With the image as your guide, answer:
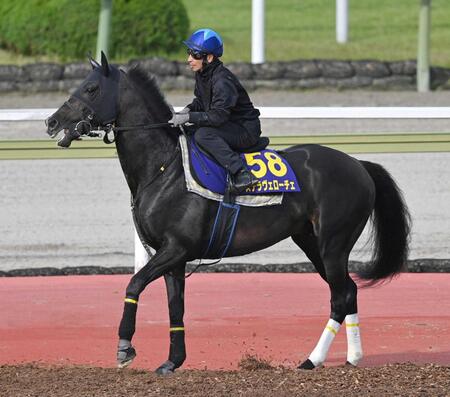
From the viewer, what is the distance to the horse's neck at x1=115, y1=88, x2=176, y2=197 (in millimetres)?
6879

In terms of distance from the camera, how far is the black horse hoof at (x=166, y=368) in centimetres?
670

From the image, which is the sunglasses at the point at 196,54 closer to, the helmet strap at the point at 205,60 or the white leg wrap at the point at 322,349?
the helmet strap at the point at 205,60

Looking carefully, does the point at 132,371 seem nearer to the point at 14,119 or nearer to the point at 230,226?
the point at 230,226

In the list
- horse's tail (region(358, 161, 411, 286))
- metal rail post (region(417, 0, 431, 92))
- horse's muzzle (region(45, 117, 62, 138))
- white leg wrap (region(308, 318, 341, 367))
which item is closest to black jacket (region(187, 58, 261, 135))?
horse's muzzle (region(45, 117, 62, 138))

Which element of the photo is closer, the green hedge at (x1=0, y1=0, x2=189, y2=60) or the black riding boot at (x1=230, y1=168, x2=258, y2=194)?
the black riding boot at (x1=230, y1=168, x2=258, y2=194)

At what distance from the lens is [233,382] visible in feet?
20.5

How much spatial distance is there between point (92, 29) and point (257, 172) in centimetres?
1834

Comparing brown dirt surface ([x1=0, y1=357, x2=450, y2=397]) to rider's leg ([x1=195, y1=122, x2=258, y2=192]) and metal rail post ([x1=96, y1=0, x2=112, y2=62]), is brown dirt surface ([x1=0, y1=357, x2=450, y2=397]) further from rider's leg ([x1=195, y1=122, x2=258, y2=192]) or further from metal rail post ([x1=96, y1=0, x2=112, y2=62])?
metal rail post ([x1=96, y1=0, x2=112, y2=62])

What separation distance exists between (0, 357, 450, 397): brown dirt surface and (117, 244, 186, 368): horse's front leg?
0.44 feet

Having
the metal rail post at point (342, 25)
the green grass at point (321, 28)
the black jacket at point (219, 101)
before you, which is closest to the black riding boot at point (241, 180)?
the black jacket at point (219, 101)

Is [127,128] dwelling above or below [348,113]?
above

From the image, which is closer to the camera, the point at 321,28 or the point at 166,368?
the point at 166,368

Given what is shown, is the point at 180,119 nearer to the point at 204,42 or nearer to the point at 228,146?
the point at 228,146

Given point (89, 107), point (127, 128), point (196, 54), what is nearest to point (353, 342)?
point (127, 128)
